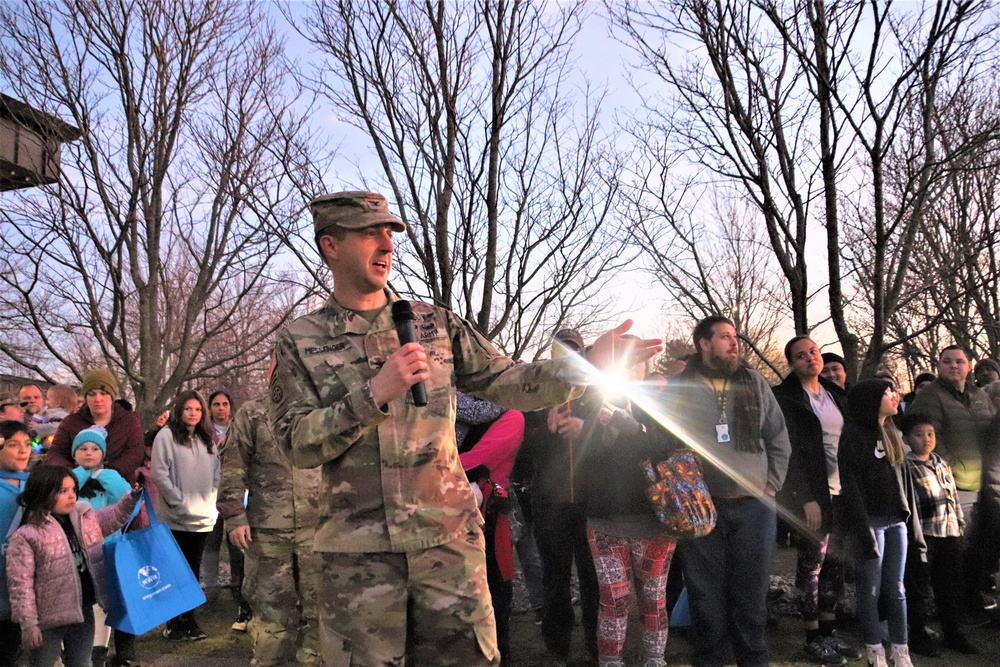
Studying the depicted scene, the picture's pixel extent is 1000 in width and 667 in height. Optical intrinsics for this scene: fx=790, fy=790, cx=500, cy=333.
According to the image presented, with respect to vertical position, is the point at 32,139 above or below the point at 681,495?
above

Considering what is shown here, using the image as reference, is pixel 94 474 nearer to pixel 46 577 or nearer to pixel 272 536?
pixel 46 577

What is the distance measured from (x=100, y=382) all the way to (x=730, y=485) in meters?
5.11

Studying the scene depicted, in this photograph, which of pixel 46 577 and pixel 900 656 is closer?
pixel 46 577

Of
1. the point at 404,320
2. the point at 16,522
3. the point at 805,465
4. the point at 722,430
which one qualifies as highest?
the point at 404,320

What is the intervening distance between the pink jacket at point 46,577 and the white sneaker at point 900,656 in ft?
16.4

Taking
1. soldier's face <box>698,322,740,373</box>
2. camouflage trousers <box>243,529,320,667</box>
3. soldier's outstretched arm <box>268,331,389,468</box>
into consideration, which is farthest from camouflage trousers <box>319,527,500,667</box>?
soldier's face <box>698,322,740,373</box>

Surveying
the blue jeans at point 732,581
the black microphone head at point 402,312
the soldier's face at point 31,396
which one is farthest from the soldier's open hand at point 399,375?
the soldier's face at point 31,396

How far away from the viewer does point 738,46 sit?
22.0 feet

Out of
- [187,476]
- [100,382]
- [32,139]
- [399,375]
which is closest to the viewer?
[399,375]

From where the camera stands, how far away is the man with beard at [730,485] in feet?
15.4

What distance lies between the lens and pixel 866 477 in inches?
209

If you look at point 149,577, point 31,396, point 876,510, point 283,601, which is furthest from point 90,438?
point 876,510

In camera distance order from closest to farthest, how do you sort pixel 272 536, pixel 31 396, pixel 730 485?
1. pixel 730 485
2. pixel 272 536
3. pixel 31 396

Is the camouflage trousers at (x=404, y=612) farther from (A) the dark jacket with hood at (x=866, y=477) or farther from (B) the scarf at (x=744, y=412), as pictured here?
(A) the dark jacket with hood at (x=866, y=477)
